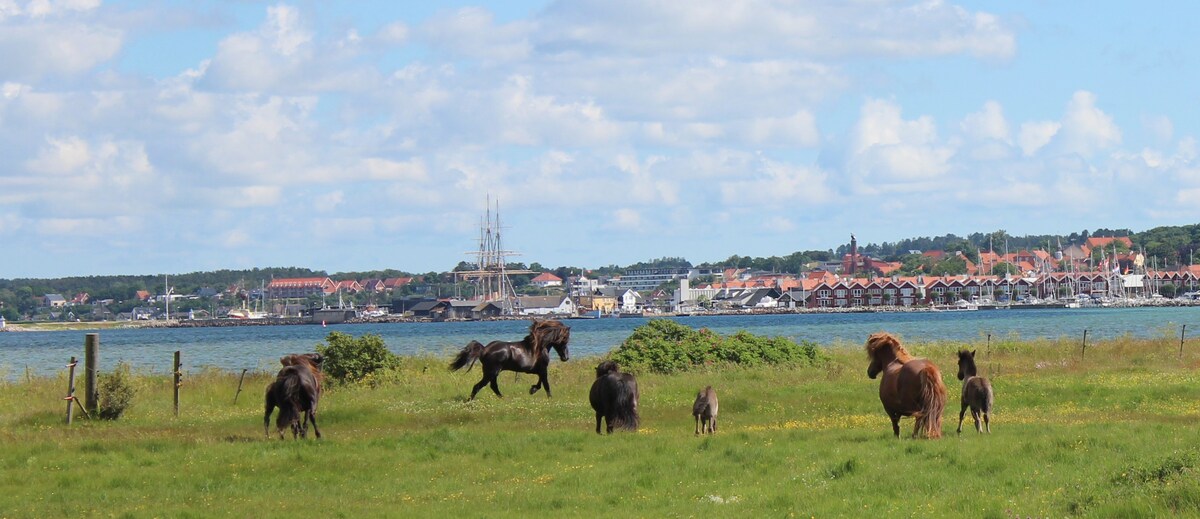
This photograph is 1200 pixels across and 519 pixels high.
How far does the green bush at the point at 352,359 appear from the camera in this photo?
3156 cm

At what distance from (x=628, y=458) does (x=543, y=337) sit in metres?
9.94

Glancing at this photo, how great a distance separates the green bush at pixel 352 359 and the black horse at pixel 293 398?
10263 millimetres

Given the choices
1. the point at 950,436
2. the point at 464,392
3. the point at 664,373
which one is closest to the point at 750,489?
the point at 950,436

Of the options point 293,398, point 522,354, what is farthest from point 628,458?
point 522,354

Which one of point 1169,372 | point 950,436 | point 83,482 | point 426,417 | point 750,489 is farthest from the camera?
point 1169,372

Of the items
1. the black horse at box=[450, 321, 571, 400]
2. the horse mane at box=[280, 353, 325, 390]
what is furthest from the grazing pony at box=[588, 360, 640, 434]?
the black horse at box=[450, 321, 571, 400]

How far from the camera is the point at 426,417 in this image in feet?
81.1

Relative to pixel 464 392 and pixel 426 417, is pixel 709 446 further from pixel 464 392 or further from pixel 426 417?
pixel 464 392

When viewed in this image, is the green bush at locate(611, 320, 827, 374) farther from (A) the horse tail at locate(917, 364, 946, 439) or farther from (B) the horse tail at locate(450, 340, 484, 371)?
(A) the horse tail at locate(917, 364, 946, 439)

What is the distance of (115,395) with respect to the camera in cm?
2522

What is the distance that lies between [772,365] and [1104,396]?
11140 mm

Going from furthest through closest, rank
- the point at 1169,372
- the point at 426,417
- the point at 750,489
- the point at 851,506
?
the point at 1169,372 → the point at 426,417 → the point at 750,489 → the point at 851,506

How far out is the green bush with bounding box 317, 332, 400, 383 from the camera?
31.6m

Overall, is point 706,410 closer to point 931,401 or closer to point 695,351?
point 931,401
